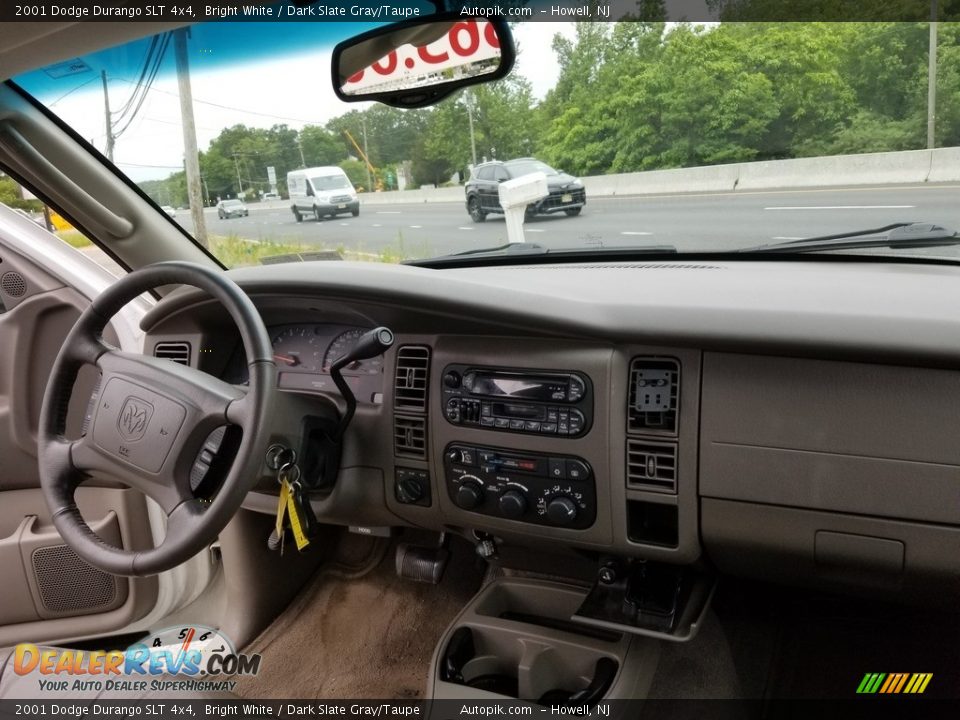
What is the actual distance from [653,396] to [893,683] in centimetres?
129

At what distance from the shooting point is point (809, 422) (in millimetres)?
1681

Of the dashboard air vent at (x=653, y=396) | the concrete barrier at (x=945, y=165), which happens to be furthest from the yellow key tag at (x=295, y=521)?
the concrete barrier at (x=945, y=165)

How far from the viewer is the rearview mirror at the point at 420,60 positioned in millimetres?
1889

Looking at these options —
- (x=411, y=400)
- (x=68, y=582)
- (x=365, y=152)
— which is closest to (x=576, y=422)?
(x=411, y=400)

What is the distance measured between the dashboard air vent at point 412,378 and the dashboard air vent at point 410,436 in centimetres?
3

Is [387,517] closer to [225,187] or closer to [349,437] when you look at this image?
[349,437]

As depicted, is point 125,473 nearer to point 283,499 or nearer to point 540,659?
point 283,499

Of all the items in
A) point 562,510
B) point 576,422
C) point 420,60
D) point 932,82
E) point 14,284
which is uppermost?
point 420,60

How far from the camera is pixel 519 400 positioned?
1996 millimetres

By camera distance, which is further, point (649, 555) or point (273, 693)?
point (273, 693)

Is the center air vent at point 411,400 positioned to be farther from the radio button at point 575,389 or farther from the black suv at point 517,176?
the black suv at point 517,176

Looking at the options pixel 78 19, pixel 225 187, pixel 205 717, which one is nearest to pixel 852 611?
pixel 205 717

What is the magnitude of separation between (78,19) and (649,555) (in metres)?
1.68

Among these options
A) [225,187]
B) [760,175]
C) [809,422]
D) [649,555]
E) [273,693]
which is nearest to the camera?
[809,422]
